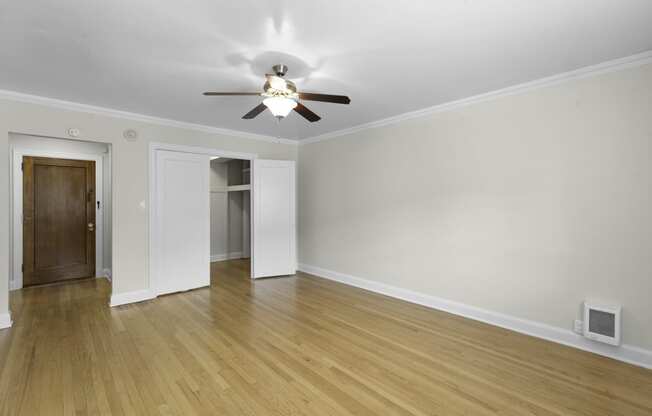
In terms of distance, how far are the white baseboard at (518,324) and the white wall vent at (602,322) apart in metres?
0.11

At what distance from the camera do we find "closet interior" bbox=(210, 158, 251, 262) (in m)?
6.92

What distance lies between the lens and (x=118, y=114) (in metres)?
3.97

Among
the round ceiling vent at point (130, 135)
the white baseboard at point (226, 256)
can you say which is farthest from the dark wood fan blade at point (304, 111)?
the white baseboard at point (226, 256)

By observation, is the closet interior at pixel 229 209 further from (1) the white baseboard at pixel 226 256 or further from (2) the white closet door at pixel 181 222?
(2) the white closet door at pixel 181 222

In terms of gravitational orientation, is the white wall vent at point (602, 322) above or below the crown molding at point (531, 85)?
below

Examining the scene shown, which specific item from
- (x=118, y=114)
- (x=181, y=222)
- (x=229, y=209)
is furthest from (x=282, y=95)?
(x=229, y=209)

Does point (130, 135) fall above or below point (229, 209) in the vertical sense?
above

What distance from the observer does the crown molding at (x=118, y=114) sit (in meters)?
3.34

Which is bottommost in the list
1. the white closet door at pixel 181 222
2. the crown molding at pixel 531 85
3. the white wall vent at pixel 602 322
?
the white wall vent at pixel 602 322

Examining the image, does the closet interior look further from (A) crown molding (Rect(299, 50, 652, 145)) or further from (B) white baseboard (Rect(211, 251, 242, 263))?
(A) crown molding (Rect(299, 50, 652, 145))

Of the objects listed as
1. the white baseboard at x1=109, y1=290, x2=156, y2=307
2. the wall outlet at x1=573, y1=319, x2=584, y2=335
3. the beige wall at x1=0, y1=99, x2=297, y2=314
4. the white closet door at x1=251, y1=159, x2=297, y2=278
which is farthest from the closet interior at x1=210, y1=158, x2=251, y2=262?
the wall outlet at x1=573, y1=319, x2=584, y2=335

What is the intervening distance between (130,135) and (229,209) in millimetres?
3286

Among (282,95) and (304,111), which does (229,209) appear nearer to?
(304,111)

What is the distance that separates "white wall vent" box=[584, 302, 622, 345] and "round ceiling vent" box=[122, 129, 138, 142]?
548 cm
